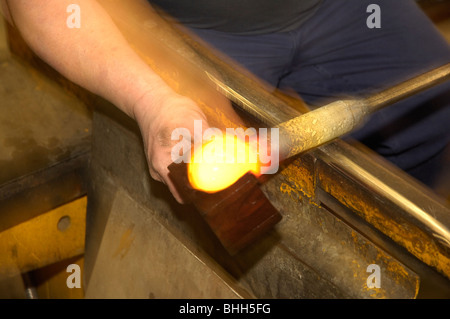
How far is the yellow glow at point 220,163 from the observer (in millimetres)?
629

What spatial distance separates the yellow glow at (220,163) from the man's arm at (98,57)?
21 centimetres

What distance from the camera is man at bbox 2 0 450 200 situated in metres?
0.95

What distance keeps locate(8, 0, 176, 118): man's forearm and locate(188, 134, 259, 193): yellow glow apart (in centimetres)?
29

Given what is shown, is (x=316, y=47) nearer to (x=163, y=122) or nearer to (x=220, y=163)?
(x=163, y=122)

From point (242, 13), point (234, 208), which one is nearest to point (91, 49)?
→ point (242, 13)

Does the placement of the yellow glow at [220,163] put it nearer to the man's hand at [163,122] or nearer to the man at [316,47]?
the man's hand at [163,122]

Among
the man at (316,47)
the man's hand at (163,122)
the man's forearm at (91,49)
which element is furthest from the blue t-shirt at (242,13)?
the man's hand at (163,122)

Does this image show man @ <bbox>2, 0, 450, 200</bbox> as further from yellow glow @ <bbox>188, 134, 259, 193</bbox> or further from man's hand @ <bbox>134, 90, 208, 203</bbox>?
yellow glow @ <bbox>188, 134, 259, 193</bbox>

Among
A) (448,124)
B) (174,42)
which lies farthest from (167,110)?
(448,124)

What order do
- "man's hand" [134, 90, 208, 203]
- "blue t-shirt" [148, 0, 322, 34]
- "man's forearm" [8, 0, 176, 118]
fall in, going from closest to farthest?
1. "man's hand" [134, 90, 208, 203]
2. "man's forearm" [8, 0, 176, 118]
3. "blue t-shirt" [148, 0, 322, 34]

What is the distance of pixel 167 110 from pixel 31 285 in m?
1.00

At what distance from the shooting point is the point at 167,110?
0.82 m

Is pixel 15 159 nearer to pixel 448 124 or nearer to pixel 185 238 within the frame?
pixel 185 238

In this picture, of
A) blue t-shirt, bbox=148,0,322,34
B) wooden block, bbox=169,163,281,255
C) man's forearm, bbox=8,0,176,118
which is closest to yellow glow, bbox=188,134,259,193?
wooden block, bbox=169,163,281,255
